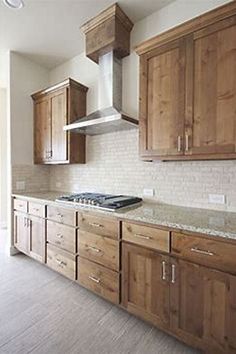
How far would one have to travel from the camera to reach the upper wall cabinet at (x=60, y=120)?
10.1 ft

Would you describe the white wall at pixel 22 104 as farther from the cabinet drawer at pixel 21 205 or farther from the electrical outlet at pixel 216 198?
the electrical outlet at pixel 216 198

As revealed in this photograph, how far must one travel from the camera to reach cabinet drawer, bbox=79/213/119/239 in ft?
6.54

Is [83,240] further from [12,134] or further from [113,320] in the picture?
[12,134]

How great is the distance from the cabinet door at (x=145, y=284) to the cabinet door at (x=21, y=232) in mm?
1781

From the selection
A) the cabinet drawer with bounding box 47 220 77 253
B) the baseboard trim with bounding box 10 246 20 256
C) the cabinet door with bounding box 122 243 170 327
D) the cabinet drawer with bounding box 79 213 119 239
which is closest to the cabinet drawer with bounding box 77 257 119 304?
the cabinet door with bounding box 122 243 170 327

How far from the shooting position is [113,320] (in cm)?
196

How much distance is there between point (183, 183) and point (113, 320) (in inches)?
56.0

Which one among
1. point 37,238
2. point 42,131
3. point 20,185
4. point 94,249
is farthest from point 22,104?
point 94,249

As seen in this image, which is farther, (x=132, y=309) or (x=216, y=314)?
(x=132, y=309)

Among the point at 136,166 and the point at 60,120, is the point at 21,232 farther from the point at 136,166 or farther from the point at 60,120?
the point at 136,166

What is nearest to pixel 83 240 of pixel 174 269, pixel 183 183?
pixel 174 269

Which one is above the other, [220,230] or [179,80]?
[179,80]

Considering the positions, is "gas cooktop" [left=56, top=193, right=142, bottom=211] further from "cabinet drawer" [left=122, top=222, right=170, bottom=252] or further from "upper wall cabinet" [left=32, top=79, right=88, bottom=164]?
"upper wall cabinet" [left=32, top=79, right=88, bottom=164]

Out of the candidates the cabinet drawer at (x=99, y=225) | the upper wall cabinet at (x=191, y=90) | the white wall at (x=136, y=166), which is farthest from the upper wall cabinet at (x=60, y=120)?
the upper wall cabinet at (x=191, y=90)
